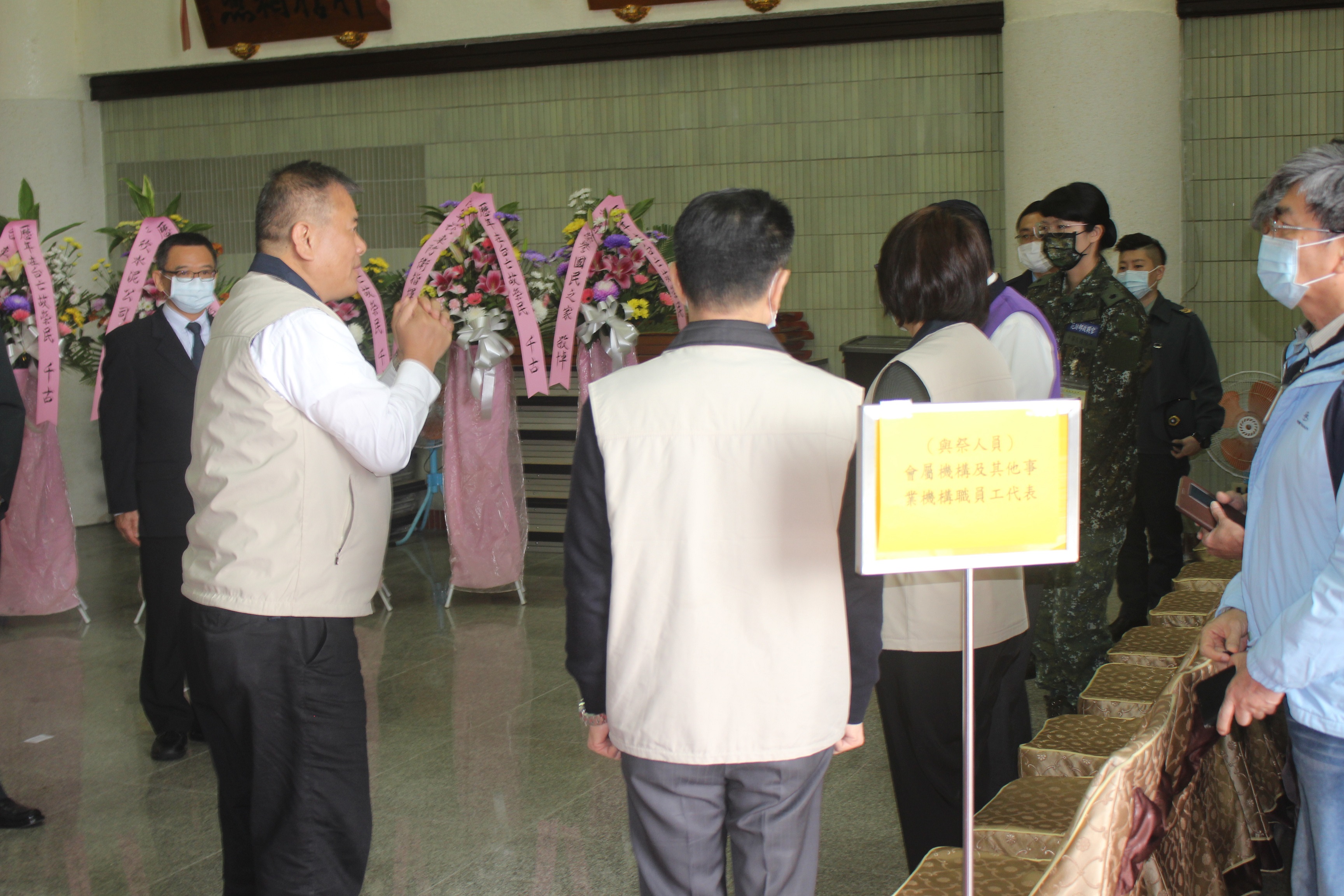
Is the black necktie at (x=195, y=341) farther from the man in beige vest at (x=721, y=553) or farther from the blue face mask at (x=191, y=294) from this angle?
the man in beige vest at (x=721, y=553)

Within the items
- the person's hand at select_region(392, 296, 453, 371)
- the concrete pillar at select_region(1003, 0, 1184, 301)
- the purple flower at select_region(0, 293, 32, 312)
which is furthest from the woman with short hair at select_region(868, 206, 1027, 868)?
the purple flower at select_region(0, 293, 32, 312)

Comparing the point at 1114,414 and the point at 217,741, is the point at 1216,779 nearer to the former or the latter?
the point at 1114,414

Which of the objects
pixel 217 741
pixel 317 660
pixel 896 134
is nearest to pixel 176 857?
pixel 217 741

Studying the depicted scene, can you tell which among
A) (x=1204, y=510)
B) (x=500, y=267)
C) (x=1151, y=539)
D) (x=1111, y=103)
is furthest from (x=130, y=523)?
(x=1111, y=103)

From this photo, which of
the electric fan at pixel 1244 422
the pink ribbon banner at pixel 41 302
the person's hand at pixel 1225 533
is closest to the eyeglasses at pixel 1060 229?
the electric fan at pixel 1244 422

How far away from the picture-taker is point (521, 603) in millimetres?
5562

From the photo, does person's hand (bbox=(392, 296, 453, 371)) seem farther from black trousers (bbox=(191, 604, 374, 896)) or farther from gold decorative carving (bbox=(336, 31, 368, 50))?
gold decorative carving (bbox=(336, 31, 368, 50))

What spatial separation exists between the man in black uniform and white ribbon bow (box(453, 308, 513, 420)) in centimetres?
265

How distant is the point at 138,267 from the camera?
Result: 5.18 metres

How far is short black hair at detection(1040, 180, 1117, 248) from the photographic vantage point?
11.7ft

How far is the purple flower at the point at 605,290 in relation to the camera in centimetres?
521

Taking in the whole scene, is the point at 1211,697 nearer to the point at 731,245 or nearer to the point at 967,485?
the point at 967,485

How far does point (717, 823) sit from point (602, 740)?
21 centimetres

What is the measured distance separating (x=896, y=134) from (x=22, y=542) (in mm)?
5172
